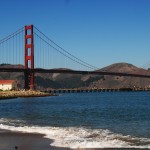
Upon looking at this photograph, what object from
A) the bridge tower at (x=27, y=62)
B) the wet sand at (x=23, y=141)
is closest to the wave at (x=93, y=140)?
the wet sand at (x=23, y=141)

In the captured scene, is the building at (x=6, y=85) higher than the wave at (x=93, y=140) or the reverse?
higher

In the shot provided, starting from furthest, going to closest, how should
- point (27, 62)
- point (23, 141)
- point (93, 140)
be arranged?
point (27, 62) → point (93, 140) → point (23, 141)

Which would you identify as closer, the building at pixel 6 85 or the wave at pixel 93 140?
the wave at pixel 93 140

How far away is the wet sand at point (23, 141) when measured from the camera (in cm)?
1311

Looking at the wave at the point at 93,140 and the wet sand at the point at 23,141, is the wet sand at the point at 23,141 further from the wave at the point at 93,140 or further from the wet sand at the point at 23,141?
the wave at the point at 93,140

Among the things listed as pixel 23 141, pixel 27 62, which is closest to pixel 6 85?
pixel 27 62

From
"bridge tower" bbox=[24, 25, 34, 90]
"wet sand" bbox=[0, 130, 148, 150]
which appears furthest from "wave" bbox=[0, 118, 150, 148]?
"bridge tower" bbox=[24, 25, 34, 90]

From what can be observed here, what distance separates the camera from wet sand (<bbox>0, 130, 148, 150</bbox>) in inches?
516

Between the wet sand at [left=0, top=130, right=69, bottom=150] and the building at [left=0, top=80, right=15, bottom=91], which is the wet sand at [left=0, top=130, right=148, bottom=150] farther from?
the building at [left=0, top=80, right=15, bottom=91]

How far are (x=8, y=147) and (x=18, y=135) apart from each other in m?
3.43

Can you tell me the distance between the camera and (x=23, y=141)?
14.7 metres

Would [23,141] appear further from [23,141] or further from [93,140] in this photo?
[93,140]

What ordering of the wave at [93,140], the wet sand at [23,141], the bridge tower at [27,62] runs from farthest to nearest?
the bridge tower at [27,62], the wave at [93,140], the wet sand at [23,141]

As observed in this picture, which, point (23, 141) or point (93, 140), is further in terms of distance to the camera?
point (93, 140)
